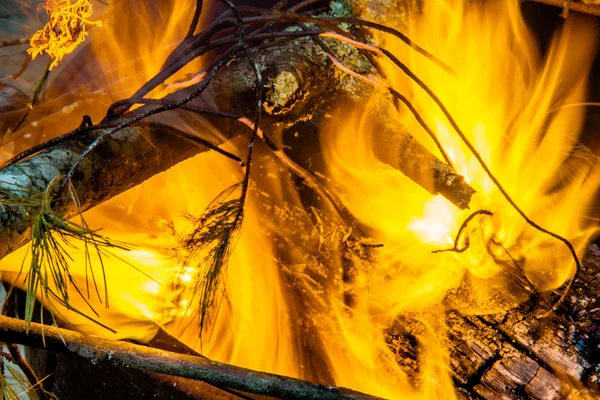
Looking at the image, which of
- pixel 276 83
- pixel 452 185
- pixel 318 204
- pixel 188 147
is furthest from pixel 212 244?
pixel 452 185

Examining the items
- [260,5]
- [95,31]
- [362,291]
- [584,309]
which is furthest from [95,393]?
[260,5]

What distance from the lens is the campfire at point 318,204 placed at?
2.04 m

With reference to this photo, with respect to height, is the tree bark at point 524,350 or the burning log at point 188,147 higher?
the burning log at point 188,147

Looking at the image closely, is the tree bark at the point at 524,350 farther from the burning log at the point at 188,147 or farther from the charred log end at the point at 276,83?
the charred log end at the point at 276,83

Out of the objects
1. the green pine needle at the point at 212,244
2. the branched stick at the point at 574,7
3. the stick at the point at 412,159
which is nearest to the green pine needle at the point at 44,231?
the green pine needle at the point at 212,244

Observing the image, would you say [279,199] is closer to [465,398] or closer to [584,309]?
[465,398]

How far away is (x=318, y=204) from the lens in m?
3.05

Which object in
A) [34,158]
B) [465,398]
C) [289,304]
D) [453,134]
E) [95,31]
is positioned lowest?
[465,398]

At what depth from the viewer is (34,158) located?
74.8 inches

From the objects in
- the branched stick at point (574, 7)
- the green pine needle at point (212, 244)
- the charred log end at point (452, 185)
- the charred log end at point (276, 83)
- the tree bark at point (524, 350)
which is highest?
the branched stick at point (574, 7)

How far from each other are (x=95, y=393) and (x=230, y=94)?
62.7 inches

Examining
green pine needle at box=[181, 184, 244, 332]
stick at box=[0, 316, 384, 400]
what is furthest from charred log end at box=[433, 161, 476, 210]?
stick at box=[0, 316, 384, 400]

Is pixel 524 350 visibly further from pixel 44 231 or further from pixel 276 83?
pixel 44 231

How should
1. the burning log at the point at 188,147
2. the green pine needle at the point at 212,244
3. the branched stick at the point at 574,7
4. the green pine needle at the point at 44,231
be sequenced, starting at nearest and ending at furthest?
the green pine needle at the point at 44,231 → the burning log at the point at 188,147 → the green pine needle at the point at 212,244 → the branched stick at the point at 574,7
